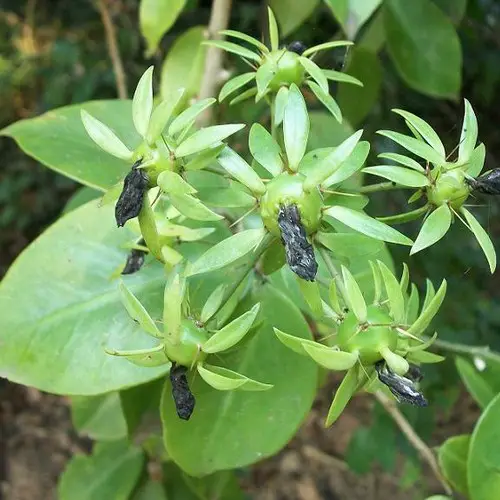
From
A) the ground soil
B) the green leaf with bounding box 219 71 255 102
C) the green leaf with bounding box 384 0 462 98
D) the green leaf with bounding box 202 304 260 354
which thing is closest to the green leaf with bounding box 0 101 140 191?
the green leaf with bounding box 219 71 255 102

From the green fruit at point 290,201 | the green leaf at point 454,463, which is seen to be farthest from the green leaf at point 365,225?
the green leaf at point 454,463

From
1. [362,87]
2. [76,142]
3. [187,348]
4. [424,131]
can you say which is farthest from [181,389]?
[362,87]

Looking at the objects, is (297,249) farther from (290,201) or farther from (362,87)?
(362,87)

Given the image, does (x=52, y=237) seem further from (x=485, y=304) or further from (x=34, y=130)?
(x=485, y=304)

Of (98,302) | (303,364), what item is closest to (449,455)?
(303,364)

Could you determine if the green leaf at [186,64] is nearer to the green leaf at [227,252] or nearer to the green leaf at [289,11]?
the green leaf at [289,11]

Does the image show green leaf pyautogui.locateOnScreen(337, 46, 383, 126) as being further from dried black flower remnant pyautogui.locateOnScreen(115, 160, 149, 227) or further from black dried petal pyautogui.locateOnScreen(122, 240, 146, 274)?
dried black flower remnant pyautogui.locateOnScreen(115, 160, 149, 227)
